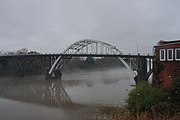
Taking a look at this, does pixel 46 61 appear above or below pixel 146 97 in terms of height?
above

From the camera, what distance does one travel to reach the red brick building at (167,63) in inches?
830

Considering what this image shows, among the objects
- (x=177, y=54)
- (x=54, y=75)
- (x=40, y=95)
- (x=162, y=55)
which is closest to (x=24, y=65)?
(x=54, y=75)

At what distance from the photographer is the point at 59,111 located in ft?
78.1

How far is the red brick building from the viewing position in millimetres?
21078

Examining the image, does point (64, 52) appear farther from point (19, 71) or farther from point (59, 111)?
point (59, 111)

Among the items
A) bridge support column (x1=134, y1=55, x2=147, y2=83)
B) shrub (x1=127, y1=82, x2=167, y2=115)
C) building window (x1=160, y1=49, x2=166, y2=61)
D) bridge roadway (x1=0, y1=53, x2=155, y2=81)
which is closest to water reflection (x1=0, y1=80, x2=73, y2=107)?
building window (x1=160, y1=49, x2=166, y2=61)

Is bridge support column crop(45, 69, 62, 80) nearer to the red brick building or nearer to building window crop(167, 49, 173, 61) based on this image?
the red brick building

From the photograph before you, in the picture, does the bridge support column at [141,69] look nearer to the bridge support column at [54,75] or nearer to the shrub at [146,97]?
the bridge support column at [54,75]

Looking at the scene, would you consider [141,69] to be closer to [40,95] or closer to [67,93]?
[67,93]

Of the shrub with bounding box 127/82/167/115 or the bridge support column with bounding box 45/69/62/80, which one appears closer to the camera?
the shrub with bounding box 127/82/167/115

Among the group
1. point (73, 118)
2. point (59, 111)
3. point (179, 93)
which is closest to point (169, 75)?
point (179, 93)

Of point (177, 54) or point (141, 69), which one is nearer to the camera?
point (177, 54)

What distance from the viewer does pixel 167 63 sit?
72.7ft

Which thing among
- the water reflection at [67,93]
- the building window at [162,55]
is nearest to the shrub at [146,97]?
the building window at [162,55]
